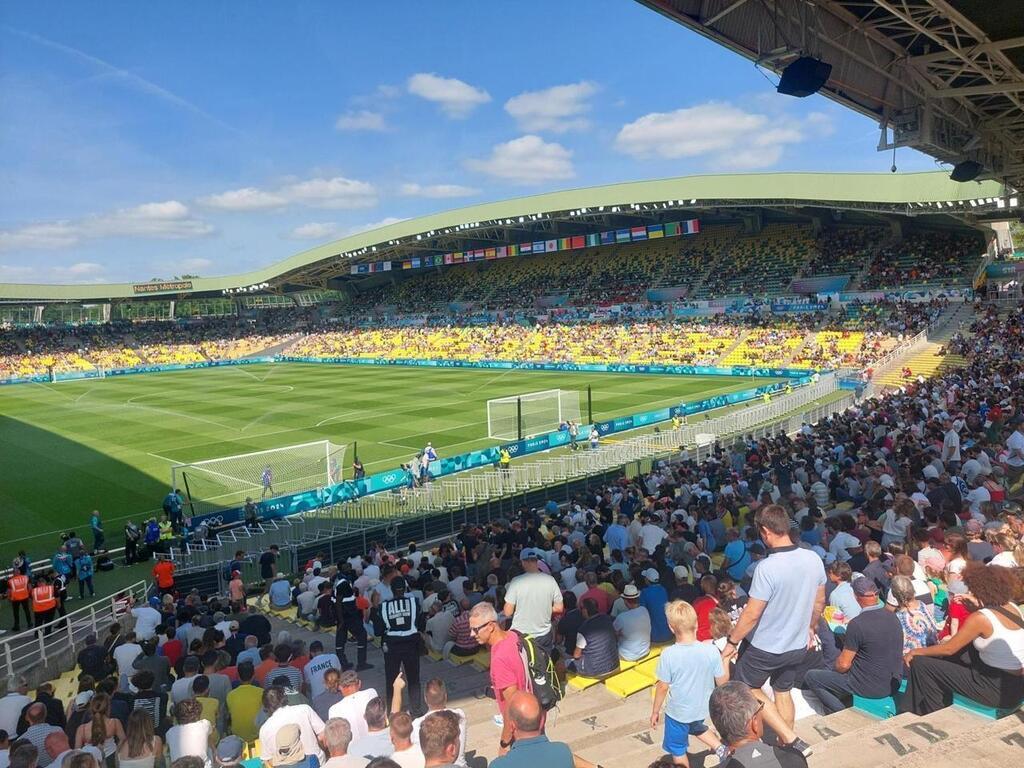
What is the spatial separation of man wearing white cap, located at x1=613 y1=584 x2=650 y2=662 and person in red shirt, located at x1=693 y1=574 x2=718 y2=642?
1.96 feet

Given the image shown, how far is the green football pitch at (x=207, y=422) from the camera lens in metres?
24.0

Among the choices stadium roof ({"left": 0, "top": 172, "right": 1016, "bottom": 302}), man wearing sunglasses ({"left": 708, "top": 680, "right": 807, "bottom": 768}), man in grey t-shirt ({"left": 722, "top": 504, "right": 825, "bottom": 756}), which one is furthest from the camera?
stadium roof ({"left": 0, "top": 172, "right": 1016, "bottom": 302})

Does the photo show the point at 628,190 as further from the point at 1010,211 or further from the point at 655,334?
the point at 1010,211

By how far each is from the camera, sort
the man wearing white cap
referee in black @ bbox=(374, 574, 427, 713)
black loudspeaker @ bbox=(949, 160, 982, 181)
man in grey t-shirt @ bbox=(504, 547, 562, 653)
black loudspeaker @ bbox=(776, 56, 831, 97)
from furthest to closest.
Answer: black loudspeaker @ bbox=(949, 160, 982, 181), black loudspeaker @ bbox=(776, 56, 831, 97), the man wearing white cap, referee in black @ bbox=(374, 574, 427, 713), man in grey t-shirt @ bbox=(504, 547, 562, 653)

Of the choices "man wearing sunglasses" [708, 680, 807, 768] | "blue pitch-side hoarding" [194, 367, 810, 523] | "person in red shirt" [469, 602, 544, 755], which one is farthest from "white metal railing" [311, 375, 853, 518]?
"man wearing sunglasses" [708, 680, 807, 768]

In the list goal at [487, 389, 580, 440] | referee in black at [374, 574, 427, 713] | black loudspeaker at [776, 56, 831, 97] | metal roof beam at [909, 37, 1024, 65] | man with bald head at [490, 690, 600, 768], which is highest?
metal roof beam at [909, 37, 1024, 65]

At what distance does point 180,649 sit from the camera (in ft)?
28.2

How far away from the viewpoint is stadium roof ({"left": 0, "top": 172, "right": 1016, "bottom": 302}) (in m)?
43.6

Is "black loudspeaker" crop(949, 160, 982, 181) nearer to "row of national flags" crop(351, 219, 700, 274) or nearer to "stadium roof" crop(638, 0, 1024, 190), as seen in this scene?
"stadium roof" crop(638, 0, 1024, 190)

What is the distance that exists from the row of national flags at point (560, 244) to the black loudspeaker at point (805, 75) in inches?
2000

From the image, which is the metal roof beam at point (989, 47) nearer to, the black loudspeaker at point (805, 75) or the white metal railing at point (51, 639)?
the black loudspeaker at point (805, 75)

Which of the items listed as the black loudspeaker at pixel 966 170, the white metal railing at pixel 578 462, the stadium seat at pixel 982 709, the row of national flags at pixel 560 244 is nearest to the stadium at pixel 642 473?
the stadium seat at pixel 982 709

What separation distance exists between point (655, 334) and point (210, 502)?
43710mm

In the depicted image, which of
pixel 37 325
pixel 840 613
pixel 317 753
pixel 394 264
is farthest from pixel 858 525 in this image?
pixel 37 325
